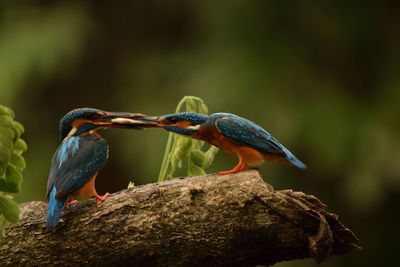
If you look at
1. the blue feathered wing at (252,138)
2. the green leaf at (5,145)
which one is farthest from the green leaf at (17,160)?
the blue feathered wing at (252,138)

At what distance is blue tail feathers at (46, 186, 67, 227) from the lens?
10.4ft

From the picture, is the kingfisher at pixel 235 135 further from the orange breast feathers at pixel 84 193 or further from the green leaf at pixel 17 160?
the green leaf at pixel 17 160

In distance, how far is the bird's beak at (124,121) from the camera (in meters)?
3.59

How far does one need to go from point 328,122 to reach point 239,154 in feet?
16.1

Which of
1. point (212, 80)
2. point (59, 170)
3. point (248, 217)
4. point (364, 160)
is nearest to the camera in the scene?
point (248, 217)

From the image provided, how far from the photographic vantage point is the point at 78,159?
11.3ft

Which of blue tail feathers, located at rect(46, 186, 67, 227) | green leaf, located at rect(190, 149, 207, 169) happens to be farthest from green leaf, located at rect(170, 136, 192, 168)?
blue tail feathers, located at rect(46, 186, 67, 227)

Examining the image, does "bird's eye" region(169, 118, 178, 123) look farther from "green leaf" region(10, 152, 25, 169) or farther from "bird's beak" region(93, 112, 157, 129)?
"green leaf" region(10, 152, 25, 169)

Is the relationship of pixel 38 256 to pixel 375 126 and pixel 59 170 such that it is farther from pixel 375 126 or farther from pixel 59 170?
pixel 375 126

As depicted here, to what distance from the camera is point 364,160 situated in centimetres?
795

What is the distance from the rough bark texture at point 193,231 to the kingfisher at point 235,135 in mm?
222

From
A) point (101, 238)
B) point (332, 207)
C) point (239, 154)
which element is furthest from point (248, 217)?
point (332, 207)

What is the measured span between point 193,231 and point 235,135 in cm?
69

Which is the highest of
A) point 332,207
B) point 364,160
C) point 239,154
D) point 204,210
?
point 239,154
